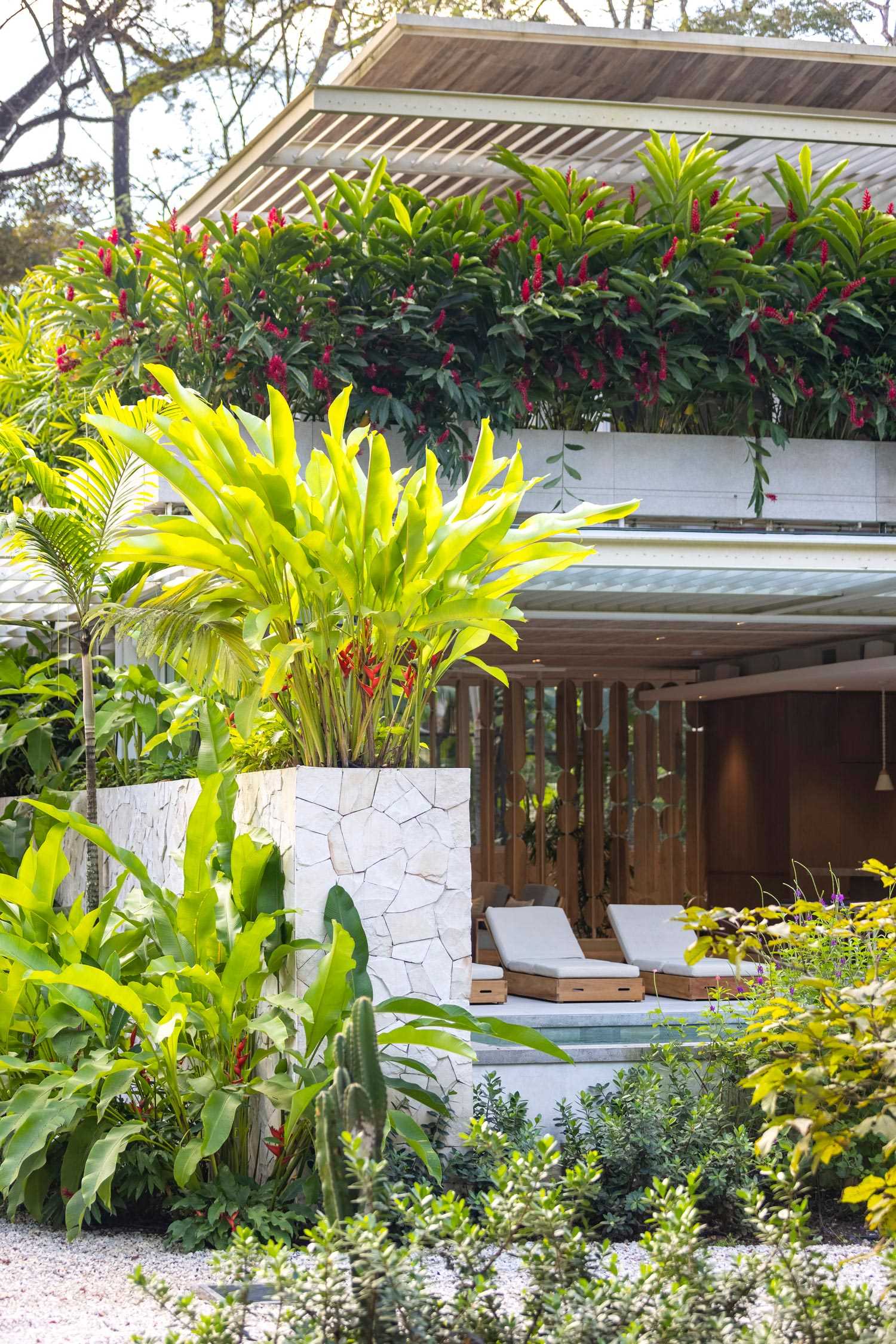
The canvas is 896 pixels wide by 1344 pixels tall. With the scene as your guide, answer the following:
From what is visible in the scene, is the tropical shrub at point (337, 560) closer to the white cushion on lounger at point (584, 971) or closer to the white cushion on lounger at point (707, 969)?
the white cushion on lounger at point (584, 971)

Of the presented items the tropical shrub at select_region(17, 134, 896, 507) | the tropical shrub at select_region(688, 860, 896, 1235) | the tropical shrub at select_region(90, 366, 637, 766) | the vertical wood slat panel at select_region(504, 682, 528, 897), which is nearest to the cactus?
the tropical shrub at select_region(688, 860, 896, 1235)

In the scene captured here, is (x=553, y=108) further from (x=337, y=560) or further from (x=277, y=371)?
(x=337, y=560)

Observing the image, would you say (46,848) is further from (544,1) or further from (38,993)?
Result: (544,1)

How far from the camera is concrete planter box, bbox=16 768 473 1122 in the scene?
6.08m

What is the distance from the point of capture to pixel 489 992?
8938mm

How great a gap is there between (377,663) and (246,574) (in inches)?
27.0

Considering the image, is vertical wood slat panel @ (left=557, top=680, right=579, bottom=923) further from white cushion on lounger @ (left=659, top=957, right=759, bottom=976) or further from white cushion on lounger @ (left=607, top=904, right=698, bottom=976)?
white cushion on lounger @ (left=659, top=957, right=759, bottom=976)

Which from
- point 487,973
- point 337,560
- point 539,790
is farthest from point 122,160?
point 337,560

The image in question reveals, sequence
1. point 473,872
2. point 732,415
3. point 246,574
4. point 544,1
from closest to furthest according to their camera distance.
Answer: point 246,574, point 732,415, point 473,872, point 544,1

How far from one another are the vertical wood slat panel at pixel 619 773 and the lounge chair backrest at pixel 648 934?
501 centimetres

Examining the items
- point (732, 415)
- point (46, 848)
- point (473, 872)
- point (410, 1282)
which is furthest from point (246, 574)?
point (473, 872)

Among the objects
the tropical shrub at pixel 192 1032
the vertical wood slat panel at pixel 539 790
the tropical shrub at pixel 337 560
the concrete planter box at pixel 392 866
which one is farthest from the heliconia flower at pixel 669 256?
the vertical wood slat panel at pixel 539 790

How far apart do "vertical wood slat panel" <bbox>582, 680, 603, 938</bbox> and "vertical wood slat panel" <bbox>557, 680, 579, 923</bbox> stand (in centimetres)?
10

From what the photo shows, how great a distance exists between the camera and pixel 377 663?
248 inches
